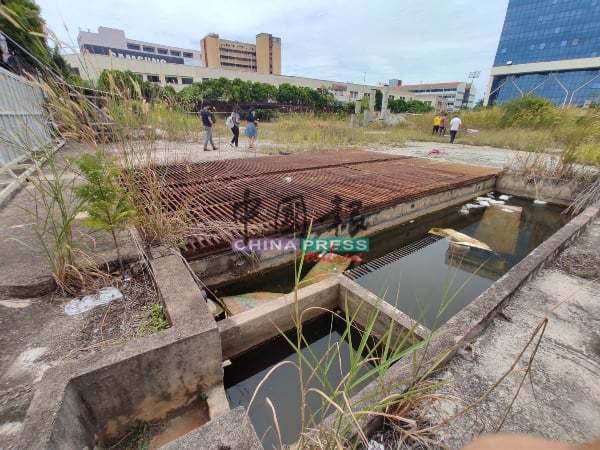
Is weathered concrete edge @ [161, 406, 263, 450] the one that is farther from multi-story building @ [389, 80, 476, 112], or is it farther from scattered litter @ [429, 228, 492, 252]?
multi-story building @ [389, 80, 476, 112]

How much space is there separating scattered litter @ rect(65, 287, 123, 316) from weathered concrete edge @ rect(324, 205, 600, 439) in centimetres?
154

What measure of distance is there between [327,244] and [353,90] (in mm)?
61750

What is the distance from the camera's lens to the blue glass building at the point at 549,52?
3778 centimetres

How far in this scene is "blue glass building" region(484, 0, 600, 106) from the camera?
124 ft

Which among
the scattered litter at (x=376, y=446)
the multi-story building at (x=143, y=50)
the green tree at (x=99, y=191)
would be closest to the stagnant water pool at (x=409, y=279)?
the scattered litter at (x=376, y=446)

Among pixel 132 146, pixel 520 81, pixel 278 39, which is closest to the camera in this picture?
pixel 132 146

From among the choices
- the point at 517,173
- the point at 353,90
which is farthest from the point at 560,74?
the point at 517,173

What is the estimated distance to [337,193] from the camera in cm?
423

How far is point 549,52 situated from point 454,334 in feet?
197

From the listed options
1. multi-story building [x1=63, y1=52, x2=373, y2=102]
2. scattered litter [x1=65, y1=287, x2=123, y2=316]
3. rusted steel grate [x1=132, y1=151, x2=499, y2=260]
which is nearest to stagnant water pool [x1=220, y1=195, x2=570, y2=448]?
rusted steel grate [x1=132, y1=151, x2=499, y2=260]

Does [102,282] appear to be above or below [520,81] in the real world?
below

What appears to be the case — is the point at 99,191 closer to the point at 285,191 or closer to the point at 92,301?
the point at 92,301

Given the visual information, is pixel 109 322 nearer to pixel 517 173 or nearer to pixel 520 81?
pixel 517 173

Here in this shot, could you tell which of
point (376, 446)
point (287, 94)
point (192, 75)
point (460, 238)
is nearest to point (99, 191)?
point (376, 446)
